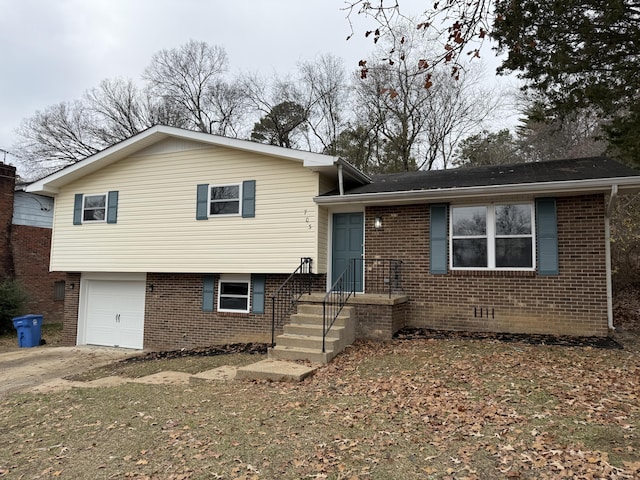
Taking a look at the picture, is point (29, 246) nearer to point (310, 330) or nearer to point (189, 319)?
point (189, 319)

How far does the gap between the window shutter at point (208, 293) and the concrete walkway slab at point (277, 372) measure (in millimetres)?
4700

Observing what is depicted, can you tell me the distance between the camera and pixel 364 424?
15.3ft

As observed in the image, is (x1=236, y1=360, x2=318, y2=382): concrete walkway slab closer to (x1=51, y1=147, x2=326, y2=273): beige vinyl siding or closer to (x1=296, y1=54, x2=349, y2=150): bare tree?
(x1=51, y1=147, x2=326, y2=273): beige vinyl siding

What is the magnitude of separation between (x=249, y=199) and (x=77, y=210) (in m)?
6.02

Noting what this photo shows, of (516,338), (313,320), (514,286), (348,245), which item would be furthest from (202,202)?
(516,338)

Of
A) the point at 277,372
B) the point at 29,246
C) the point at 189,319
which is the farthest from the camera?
the point at 29,246

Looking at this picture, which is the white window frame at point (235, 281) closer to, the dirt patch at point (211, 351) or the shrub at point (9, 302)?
the dirt patch at point (211, 351)

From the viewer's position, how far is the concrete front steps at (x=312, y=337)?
770 centimetres

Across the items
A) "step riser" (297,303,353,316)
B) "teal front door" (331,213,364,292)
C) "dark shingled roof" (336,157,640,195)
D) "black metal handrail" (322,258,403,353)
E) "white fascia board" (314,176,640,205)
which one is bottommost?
"step riser" (297,303,353,316)

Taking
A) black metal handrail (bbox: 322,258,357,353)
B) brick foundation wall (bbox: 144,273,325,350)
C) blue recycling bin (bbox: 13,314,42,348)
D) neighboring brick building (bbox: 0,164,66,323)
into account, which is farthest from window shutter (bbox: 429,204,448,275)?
neighboring brick building (bbox: 0,164,66,323)

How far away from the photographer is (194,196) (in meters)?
11.6

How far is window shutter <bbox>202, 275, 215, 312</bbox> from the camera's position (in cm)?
1163

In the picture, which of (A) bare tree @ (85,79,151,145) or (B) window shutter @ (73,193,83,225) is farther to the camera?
(A) bare tree @ (85,79,151,145)

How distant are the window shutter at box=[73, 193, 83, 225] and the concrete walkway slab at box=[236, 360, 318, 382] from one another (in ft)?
29.1
